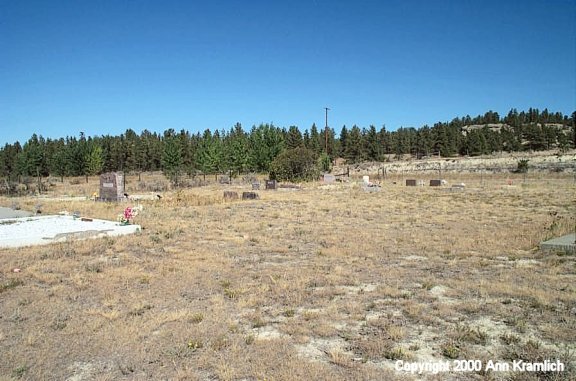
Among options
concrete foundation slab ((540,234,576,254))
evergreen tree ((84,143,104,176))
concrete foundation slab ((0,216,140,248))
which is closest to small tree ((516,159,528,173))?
concrete foundation slab ((540,234,576,254))

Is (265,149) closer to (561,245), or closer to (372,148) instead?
(372,148)

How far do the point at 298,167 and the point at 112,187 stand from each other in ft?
80.5

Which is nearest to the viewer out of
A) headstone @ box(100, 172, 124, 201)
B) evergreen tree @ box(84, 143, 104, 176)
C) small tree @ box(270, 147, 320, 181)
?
headstone @ box(100, 172, 124, 201)

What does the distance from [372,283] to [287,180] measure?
39.1 metres

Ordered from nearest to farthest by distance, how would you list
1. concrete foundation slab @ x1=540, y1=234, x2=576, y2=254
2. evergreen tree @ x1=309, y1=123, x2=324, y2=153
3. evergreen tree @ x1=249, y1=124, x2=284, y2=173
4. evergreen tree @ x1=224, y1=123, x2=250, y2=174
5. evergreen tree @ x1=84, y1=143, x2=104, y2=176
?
concrete foundation slab @ x1=540, y1=234, x2=576, y2=254 → evergreen tree @ x1=224, y1=123, x2=250, y2=174 → evergreen tree @ x1=249, y1=124, x2=284, y2=173 → evergreen tree @ x1=84, y1=143, x2=104, y2=176 → evergreen tree @ x1=309, y1=123, x2=324, y2=153

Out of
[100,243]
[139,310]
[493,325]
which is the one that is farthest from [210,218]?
[493,325]

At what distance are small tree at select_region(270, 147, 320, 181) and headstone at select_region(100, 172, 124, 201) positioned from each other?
922 inches

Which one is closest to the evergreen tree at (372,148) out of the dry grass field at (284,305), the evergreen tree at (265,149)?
the evergreen tree at (265,149)

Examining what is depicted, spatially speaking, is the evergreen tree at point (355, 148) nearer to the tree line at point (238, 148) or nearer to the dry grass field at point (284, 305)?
the tree line at point (238, 148)

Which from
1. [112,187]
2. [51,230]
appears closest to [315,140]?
[112,187]

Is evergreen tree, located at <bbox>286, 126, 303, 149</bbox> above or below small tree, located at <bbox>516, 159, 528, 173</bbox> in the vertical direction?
above

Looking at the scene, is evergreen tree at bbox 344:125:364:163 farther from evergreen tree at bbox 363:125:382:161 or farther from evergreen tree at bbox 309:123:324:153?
evergreen tree at bbox 309:123:324:153

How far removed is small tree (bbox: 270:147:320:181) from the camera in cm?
4650

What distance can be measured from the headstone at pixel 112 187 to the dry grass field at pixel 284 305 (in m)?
13.5
